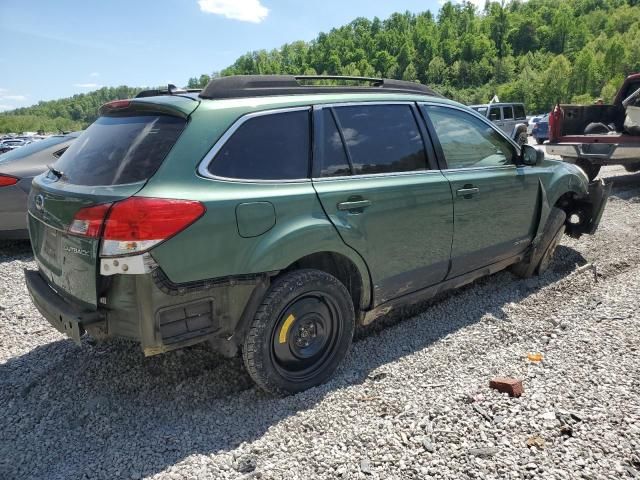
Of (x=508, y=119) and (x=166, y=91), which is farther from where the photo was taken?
(x=508, y=119)

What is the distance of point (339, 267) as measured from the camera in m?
3.23

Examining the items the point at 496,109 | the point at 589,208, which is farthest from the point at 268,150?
the point at 496,109

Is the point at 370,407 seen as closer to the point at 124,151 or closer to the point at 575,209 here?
the point at 124,151

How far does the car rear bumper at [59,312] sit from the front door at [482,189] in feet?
8.41

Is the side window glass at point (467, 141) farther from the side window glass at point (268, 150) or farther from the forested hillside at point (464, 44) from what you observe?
the forested hillside at point (464, 44)

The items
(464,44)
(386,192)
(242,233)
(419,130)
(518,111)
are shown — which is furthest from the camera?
(464,44)

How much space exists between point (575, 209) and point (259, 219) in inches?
166

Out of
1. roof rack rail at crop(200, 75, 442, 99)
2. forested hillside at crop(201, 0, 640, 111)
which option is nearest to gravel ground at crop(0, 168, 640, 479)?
roof rack rail at crop(200, 75, 442, 99)

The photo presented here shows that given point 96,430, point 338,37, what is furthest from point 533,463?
point 338,37

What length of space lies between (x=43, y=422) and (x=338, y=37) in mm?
160268

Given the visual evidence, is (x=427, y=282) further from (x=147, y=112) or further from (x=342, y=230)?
(x=147, y=112)

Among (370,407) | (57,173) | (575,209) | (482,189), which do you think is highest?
(57,173)

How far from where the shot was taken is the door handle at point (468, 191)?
372cm

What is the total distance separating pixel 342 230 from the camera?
9.78 ft
